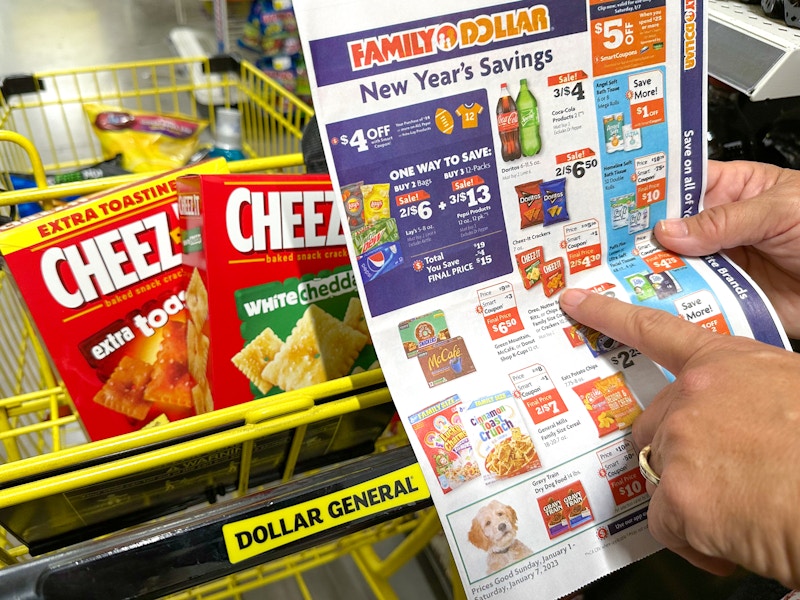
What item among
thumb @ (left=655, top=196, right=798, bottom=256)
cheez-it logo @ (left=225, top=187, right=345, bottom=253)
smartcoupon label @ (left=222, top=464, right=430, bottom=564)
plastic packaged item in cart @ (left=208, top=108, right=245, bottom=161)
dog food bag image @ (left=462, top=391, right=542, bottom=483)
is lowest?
smartcoupon label @ (left=222, top=464, right=430, bottom=564)

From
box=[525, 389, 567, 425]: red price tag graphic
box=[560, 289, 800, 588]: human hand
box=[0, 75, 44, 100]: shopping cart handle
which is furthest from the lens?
box=[0, 75, 44, 100]: shopping cart handle

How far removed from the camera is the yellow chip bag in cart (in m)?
A: 0.60

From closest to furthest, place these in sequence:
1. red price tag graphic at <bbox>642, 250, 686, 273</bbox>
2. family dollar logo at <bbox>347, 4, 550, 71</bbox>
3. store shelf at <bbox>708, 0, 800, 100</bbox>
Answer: family dollar logo at <bbox>347, 4, 550, 71</bbox> < red price tag graphic at <bbox>642, 250, 686, 273</bbox> < store shelf at <bbox>708, 0, 800, 100</bbox>

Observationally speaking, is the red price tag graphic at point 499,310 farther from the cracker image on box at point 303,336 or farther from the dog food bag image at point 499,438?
the cracker image on box at point 303,336

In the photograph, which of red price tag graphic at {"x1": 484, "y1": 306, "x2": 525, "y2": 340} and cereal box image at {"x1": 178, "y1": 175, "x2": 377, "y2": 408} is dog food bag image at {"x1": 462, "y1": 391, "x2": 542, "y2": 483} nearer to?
red price tag graphic at {"x1": 484, "y1": 306, "x2": 525, "y2": 340}

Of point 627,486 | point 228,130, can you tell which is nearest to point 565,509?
point 627,486

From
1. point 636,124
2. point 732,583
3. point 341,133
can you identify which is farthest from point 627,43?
point 732,583

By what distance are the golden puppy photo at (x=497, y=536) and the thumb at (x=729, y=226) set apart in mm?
402

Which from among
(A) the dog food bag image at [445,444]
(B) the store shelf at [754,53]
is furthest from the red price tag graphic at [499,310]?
(B) the store shelf at [754,53]

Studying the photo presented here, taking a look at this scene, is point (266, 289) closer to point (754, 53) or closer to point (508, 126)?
point (508, 126)

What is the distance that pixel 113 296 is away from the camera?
78 centimetres

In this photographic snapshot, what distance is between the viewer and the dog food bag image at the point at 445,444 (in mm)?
628

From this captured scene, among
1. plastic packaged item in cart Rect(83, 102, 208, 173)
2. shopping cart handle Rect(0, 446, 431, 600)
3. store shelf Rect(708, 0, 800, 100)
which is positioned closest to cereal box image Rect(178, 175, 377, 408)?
shopping cart handle Rect(0, 446, 431, 600)

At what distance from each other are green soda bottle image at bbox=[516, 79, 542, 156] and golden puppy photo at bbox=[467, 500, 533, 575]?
379 mm
